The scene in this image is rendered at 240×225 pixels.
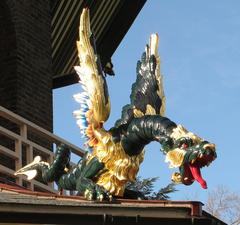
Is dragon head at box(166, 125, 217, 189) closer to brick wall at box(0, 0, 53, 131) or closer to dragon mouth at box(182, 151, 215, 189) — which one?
dragon mouth at box(182, 151, 215, 189)

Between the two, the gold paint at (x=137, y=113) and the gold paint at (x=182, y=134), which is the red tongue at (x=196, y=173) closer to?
the gold paint at (x=182, y=134)

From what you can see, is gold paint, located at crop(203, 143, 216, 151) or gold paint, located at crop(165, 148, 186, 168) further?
gold paint, located at crop(165, 148, 186, 168)

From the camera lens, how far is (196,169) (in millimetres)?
9836

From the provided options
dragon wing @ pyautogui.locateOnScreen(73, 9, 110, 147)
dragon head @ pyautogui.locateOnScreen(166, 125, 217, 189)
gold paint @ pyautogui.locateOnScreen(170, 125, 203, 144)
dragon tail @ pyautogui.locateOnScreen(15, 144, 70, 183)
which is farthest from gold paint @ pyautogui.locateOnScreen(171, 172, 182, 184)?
dragon tail @ pyautogui.locateOnScreen(15, 144, 70, 183)

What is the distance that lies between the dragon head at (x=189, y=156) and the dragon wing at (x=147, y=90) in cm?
111

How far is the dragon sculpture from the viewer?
10.6m

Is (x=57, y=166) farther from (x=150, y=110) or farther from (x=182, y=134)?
(x=182, y=134)

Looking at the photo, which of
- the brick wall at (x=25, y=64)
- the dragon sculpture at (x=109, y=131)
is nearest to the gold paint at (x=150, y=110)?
the dragon sculpture at (x=109, y=131)

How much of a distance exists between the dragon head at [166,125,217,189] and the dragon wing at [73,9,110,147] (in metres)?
1.41

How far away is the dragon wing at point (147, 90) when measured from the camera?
1112 cm

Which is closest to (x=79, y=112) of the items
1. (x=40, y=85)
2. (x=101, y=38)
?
(x=40, y=85)

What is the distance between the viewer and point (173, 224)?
9.61 meters

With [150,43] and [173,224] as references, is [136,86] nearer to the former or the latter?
[150,43]

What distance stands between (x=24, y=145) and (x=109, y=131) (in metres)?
4.02
